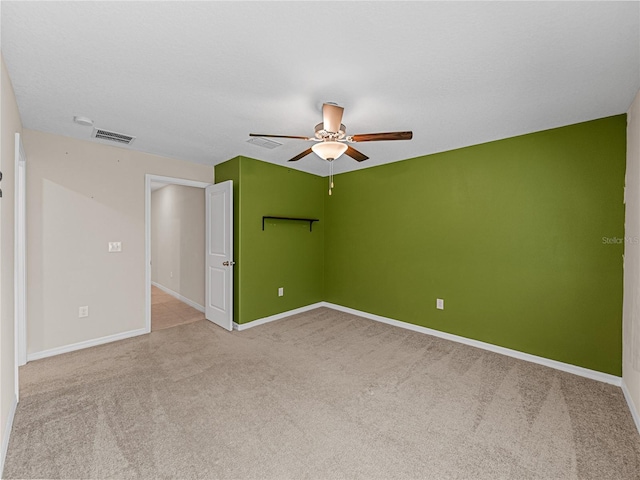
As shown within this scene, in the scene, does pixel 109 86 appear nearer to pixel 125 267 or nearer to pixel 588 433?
pixel 125 267

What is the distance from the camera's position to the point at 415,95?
2.18 meters

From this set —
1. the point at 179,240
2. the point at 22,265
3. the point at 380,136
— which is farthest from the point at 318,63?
the point at 179,240

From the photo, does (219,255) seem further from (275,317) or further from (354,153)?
(354,153)

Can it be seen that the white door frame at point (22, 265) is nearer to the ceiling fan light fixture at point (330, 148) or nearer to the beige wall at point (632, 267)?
the ceiling fan light fixture at point (330, 148)

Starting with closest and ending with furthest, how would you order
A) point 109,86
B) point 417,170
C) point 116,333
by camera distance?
1. point 109,86
2. point 116,333
3. point 417,170

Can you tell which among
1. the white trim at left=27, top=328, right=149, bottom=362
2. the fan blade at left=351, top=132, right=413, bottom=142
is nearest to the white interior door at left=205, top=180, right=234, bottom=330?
the white trim at left=27, top=328, right=149, bottom=362

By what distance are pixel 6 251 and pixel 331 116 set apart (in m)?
2.37

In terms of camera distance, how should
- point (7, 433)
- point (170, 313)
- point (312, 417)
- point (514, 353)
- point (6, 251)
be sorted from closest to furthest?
point (7, 433) → point (6, 251) → point (312, 417) → point (514, 353) → point (170, 313)

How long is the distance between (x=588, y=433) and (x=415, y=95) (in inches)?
104

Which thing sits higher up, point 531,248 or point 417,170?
point 417,170

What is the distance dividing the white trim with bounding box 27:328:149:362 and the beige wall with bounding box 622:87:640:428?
4.86 meters

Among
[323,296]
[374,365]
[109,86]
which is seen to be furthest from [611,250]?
[109,86]

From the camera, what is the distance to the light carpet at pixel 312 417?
160 centimetres

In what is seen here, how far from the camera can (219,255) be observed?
4.02m
